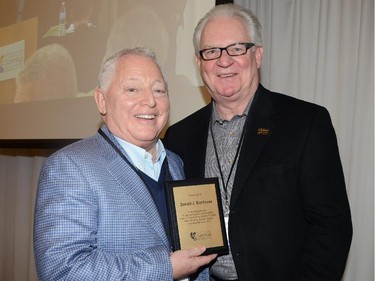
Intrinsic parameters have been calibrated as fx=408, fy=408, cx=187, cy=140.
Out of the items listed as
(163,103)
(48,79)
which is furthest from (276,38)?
(48,79)

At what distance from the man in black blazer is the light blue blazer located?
0.37 metres

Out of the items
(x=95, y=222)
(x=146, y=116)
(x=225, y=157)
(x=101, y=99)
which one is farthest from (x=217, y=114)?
(x=95, y=222)

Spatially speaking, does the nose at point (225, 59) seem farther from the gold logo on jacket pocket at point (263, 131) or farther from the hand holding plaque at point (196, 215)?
the hand holding plaque at point (196, 215)

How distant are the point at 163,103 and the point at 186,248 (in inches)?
23.4

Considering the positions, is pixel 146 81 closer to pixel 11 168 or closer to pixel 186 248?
pixel 186 248

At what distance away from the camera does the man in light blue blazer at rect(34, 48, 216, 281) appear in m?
1.29

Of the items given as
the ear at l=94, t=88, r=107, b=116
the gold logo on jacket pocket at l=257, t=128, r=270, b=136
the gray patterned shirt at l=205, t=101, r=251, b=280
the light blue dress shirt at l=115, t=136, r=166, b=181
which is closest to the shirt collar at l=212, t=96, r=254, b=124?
the gray patterned shirt at l=205, t=101, r=251, b=280

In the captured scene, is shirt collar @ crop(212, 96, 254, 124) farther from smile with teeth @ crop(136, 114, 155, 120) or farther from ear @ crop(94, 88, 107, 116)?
ear @ crop(94, 88, 107, 116)

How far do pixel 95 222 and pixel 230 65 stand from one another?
0.87 meters

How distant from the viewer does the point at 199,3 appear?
2.28 metres

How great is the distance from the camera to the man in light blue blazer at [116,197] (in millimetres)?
1288

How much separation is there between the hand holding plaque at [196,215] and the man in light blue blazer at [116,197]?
48mm

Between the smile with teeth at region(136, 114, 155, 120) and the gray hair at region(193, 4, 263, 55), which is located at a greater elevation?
the gray hair at region(193, 4, 263, 55)

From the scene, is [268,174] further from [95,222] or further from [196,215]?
[95,222]
